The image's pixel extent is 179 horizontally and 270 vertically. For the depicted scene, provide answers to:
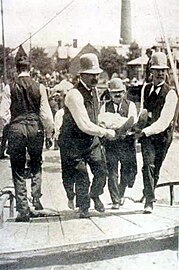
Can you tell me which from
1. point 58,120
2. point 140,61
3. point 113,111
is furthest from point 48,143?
point 140,61

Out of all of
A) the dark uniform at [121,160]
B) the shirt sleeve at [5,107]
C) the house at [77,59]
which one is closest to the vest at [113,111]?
the dark uniform at [121,160]

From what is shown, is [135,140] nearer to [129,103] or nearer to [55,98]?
[129,103]

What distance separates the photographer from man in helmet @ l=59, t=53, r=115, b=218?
46.8 inches

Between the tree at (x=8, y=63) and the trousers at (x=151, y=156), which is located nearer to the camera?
the tree at (x=8, y=63)

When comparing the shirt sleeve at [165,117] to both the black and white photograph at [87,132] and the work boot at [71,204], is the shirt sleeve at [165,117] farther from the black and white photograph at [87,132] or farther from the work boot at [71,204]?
the work boot at [71,204]

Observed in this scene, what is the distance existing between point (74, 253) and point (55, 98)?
0.32m

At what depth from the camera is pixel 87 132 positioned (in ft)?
3.96

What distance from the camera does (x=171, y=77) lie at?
1.24 meters

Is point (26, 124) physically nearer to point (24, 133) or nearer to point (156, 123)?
point (24, 133)

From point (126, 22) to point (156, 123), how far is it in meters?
0.22

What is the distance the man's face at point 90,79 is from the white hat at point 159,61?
0.13 metres

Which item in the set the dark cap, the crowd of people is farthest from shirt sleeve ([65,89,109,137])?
the dark cap

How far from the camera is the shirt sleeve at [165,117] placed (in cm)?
125

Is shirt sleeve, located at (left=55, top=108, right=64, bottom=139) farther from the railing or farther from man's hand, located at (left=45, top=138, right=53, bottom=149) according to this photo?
the railing
